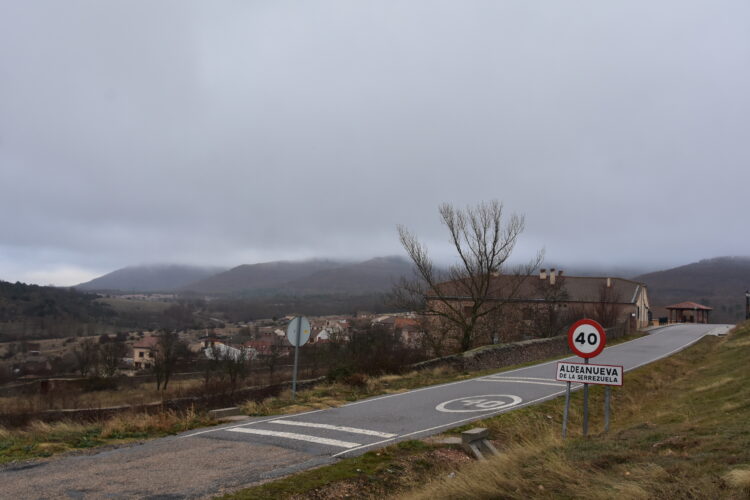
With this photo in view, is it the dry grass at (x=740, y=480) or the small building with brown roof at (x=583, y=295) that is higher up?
the small building with brown roof at (x=583, y=295)

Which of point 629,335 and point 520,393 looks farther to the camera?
point 629,335

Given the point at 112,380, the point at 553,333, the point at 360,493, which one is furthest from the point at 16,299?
the point at 360,493

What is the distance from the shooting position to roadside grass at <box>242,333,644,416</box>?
1209cm

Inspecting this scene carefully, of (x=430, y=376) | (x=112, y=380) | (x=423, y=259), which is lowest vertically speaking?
(x=112, y=380)

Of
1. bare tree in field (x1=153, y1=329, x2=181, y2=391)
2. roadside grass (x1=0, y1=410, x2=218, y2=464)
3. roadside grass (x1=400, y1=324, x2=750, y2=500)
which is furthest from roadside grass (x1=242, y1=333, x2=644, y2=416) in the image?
bare tree in field (x1=153, y1=329, x2=181, y2=391)

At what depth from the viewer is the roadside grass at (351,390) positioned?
39.7ft

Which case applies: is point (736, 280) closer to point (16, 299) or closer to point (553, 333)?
point (553, 333)

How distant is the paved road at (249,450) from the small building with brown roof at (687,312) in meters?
61.0

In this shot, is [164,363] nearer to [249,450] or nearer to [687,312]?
[249,450]

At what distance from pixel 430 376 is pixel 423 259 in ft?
45.7

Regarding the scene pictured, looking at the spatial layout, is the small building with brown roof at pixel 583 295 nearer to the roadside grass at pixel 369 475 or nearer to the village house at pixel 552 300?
the village house at pixel 552 300

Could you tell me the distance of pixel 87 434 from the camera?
9461 millimetres

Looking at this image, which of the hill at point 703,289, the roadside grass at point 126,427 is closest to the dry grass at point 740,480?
the roadside grass at point 126,427

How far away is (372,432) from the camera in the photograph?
9.43 metres
